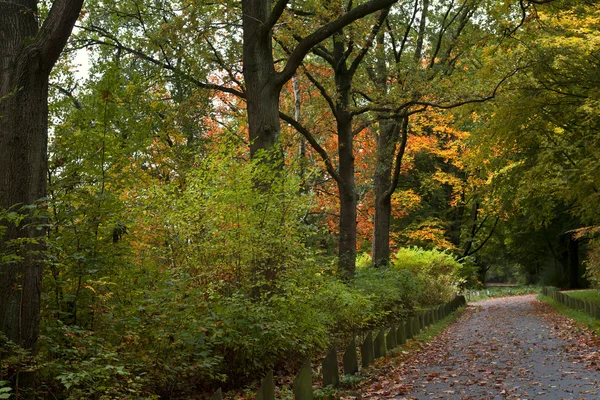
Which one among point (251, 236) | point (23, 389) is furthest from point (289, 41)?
point (23, 389)

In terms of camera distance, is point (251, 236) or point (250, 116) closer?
point (251, 236)

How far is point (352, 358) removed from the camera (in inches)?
321

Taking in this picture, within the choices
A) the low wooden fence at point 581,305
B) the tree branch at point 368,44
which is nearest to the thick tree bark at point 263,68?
the tree branch at point 368,44

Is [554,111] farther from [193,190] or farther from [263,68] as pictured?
[193,190]

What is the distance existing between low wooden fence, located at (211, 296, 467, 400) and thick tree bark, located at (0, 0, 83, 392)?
192cm

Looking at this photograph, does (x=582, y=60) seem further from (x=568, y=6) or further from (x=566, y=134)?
(x=566, y=134)

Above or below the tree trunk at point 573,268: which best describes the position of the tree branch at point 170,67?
above

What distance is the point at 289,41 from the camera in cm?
1588

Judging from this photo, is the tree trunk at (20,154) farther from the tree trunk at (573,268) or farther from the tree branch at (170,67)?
the tree trunk at (573,268)

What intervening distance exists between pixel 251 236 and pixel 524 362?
18.3 ft

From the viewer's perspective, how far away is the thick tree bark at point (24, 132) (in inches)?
197

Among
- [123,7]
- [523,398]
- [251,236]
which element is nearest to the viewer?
[523,398]

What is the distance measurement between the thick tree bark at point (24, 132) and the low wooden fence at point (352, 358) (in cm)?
192

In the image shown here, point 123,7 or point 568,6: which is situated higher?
point 123,7
